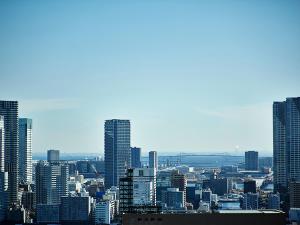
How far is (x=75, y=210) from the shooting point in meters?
22.4

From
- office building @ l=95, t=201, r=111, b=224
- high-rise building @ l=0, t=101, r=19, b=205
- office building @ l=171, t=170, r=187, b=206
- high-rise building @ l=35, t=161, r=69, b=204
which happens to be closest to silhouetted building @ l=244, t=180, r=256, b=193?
office building @ l=171, t=170, r=187, b=206

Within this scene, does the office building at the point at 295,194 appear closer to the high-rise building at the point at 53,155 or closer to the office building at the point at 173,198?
the office building at the point at 173,198

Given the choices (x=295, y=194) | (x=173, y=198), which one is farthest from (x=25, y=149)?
(x=295, y=194)

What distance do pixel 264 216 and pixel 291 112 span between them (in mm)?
19395

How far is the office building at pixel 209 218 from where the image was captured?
655cm

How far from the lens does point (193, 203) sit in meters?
25.0

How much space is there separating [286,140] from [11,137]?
10.4 metres

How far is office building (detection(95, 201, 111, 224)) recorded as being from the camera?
21038 millimetres

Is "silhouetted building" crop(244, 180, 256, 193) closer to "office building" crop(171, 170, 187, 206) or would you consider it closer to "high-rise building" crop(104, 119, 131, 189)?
"office building" crop(171, 170, 187, 206)

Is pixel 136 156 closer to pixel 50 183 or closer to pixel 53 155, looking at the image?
pixel 53 155

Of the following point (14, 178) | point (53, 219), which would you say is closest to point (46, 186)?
point (14, 178)

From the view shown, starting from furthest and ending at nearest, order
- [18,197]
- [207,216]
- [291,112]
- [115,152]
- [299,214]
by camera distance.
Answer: [115,152]
[291,112]
[18,197]
[299,214]
[207,216]

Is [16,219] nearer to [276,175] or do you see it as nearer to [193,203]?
[193,203]

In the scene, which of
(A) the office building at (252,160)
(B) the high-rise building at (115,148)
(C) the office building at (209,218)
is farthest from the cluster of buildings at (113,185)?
(A) the office building at (252,160)
